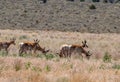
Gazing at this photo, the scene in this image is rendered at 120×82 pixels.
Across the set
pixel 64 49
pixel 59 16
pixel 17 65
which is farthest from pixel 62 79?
pixel 59 16

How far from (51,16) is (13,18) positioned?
20.5 ft

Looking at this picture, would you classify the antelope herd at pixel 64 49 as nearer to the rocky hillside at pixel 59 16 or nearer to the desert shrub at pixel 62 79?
the desert shrub at pixel 62 79

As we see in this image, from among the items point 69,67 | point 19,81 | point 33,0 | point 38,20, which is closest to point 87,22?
point 38,20

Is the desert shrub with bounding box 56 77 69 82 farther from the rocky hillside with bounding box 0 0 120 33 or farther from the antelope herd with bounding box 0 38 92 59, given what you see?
the rocky hillside with bounding box 0 0 120 33

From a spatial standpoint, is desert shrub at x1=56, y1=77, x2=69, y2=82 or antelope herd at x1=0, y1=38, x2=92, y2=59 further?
antelope herd at x1=0, y1=38, x2=92, y2=59

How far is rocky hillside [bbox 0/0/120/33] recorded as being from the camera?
6216cm

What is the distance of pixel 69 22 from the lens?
2557 inches

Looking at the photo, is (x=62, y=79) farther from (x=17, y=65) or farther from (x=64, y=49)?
(x=64, y=49)

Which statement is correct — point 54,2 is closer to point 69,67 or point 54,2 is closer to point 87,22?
Result: point 87,22

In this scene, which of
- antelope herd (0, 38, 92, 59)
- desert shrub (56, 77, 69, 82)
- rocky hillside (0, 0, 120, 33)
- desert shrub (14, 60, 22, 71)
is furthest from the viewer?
rocky hillside (0, 0, 120, 33)

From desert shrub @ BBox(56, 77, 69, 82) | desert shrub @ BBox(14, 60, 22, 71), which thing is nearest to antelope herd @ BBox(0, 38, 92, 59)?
desert shrub @ BBox(14, 60, 22, 71)

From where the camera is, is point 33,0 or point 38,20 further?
point 33,0

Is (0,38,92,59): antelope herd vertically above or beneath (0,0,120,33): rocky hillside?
above

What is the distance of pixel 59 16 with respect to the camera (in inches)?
2694
